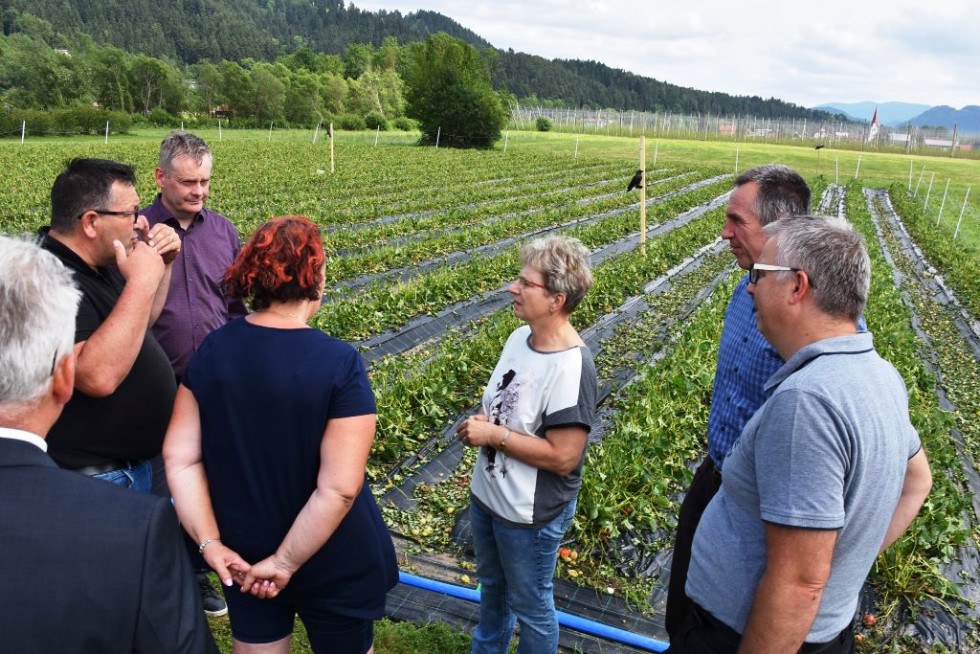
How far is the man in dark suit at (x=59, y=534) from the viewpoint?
116cm

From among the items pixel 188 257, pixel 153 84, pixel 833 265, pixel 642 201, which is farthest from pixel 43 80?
pixel 833 265

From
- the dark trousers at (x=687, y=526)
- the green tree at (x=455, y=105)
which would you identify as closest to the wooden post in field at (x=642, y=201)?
the dark trousers at (x=687, y=526)

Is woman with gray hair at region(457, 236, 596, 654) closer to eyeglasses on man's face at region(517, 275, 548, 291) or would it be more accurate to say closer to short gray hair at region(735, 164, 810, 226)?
eyeglasses on man's face at region(517, 275, 548, 291)

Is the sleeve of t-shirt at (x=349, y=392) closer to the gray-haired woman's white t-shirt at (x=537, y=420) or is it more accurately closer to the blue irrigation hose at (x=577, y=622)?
the gray-haired woman's white t-shirt at (x=537, y=420)

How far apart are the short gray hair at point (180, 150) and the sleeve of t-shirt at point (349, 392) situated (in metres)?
2.10

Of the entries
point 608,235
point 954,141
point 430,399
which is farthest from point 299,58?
point 430,399

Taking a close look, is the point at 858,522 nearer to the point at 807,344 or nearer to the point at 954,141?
the point at 807,344

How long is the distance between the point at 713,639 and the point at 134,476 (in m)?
2.26

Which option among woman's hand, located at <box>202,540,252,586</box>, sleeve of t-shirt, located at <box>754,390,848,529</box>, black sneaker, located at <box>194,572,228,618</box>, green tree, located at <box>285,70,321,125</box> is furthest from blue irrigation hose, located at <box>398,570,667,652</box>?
green tree, located at <box>285,70,321,125</box>

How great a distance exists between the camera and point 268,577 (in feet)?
6.86

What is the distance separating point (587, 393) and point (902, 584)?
2.63 m

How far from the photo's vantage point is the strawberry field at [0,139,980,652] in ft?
13.4

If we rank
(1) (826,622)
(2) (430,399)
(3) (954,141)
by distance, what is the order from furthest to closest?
(3) (954,141) → (2) (430,399) → (1) (826,622)

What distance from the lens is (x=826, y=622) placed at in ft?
5.93
